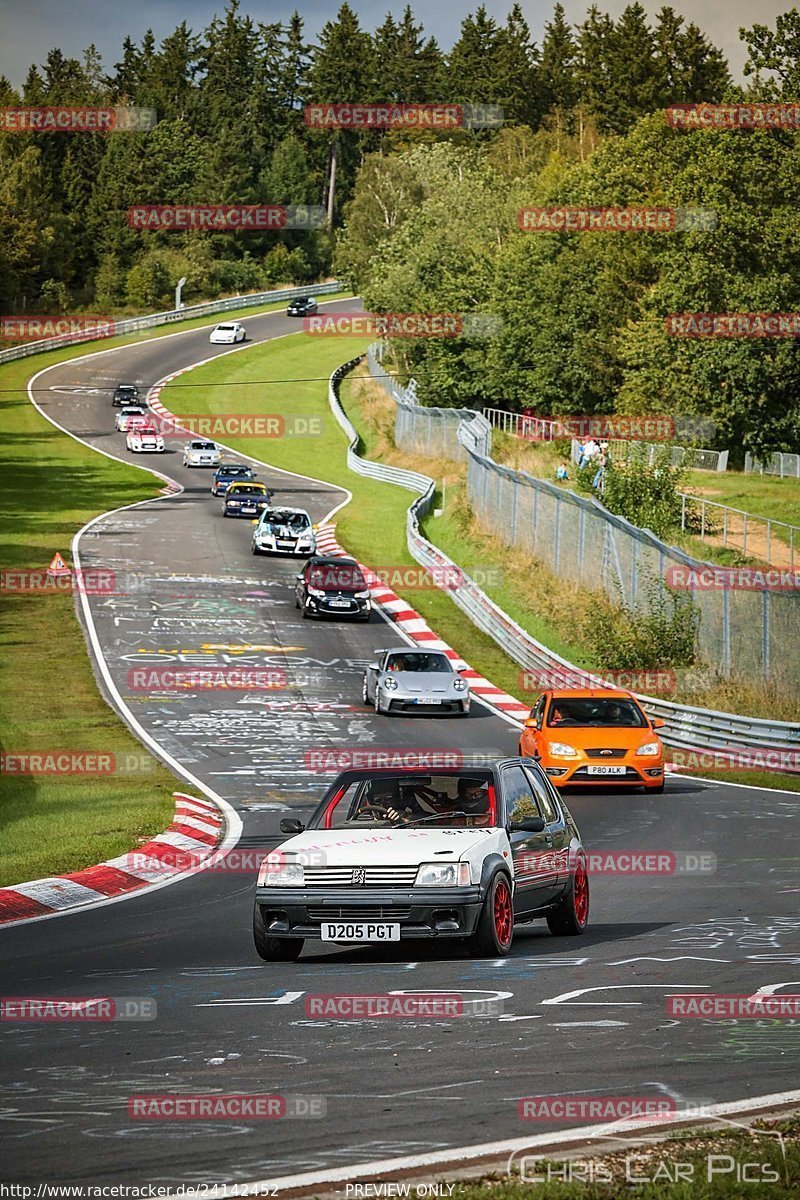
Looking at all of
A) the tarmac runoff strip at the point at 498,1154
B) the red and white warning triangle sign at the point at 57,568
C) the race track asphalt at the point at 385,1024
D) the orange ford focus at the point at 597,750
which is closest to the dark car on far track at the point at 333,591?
the red and white warning triangle sign at the point at 57,568

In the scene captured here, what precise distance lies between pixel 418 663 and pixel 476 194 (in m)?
59.8

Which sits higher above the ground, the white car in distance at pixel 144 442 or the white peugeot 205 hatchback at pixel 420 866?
the white peugeot 205 hatchback at pixel 420 866

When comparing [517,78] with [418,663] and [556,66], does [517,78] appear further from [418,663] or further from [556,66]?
[418,663]

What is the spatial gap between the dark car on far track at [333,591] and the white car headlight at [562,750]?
59.7ft

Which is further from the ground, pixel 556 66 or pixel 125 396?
pixel 556 66

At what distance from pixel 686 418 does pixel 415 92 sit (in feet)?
364

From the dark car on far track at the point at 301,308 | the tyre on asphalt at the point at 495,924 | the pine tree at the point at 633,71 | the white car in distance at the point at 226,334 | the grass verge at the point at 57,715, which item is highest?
the pine tree at the point at 633,71

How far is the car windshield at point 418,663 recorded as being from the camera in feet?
108

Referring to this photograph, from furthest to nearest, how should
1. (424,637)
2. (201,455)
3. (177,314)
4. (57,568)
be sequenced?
(177,314) < (201,455) < (57,568) < (424,637)

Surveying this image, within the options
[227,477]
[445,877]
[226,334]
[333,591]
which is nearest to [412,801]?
[445,877]

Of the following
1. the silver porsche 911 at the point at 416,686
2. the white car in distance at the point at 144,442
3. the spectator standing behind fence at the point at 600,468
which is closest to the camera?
the silver porsche 911 at the point at 416,686

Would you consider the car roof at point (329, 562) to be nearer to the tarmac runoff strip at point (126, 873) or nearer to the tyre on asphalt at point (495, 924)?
the tarmac runoff strip at point (126, 873)

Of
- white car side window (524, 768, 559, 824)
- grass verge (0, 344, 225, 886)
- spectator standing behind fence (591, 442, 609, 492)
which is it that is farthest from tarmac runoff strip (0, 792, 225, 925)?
spectator standing behind fence (591, 442, 609, 492)

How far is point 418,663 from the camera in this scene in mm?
32969
